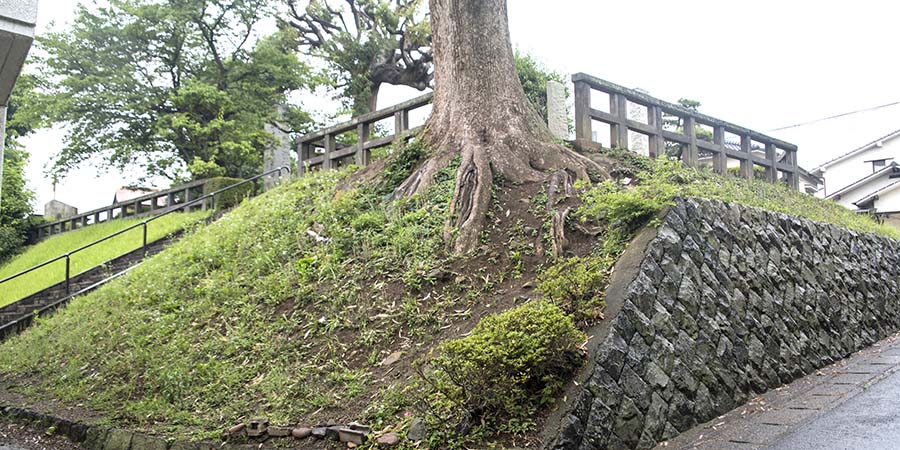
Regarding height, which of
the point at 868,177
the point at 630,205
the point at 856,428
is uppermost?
the point at 868,177

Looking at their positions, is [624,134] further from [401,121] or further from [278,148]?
[278,148]

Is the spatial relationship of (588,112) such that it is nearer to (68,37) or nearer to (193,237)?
(193,237)

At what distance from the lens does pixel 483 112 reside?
30.2 ft

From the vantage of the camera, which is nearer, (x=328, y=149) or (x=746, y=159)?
(x=746, y=159)

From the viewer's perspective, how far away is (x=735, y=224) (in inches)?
284

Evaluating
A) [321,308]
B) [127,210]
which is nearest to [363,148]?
[321,308]

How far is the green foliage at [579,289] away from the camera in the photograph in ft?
17.6

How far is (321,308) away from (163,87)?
1880 cm

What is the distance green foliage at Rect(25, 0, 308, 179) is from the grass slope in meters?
12.7

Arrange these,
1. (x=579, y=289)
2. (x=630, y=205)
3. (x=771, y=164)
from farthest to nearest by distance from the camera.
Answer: (x=771, y=164)
(x=630, y=205)
(x=579, y=289)

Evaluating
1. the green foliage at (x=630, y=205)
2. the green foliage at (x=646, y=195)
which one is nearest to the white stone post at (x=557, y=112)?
the green foliage at (x=646, y=195)

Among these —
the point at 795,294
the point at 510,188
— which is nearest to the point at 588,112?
the point at 510,188

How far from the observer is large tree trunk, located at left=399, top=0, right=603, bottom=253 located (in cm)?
864

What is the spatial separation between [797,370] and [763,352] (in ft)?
2.65
